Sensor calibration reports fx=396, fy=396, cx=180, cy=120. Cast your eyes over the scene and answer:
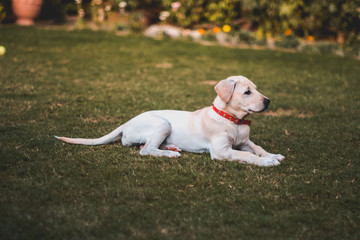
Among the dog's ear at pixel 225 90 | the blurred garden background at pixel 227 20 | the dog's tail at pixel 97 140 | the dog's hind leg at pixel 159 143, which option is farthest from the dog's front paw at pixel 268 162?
the blurred garden background at pixel 227 20

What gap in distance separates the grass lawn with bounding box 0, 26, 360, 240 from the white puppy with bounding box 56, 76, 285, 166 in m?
0.17

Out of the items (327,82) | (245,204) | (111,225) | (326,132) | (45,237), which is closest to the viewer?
(45,237)

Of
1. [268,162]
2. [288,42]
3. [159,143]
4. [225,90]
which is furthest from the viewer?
[288,42]

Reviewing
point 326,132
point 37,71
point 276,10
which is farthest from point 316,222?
point 276,10

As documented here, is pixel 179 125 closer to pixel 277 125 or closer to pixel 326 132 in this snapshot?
pixel 277 125

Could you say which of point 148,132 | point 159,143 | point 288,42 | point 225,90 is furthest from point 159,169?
point 288,42

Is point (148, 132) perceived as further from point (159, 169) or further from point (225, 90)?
point (225, 90)

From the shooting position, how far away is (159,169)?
4.23 meters

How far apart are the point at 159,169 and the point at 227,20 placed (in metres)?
13.2

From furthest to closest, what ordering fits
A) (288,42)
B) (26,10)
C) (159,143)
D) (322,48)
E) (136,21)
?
(136,21) < (26,10) < (288,42) < (322,48) < (159,143)

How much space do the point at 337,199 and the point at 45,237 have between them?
255cm

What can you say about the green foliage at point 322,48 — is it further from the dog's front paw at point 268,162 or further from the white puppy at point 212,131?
the dog's front paw at point 268,162

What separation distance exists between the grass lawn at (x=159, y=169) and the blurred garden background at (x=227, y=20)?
585 cm

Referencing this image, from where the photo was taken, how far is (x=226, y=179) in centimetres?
404
